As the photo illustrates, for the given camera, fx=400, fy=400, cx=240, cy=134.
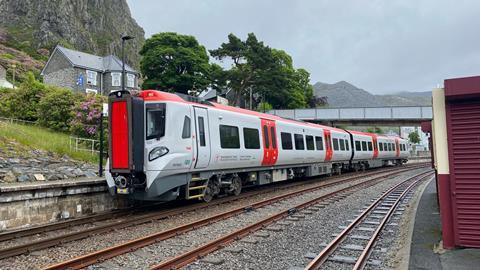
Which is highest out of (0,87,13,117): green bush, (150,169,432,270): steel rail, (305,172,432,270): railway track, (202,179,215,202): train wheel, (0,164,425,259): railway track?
(0,87,13,117): green bush

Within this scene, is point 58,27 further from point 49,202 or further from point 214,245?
point 214,245

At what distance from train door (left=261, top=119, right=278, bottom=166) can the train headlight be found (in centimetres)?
525

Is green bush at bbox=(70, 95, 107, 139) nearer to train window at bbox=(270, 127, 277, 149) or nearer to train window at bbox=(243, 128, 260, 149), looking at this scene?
train window at bbox=(270, 127, 277, 149)

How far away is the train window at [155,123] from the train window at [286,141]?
6.91 meters

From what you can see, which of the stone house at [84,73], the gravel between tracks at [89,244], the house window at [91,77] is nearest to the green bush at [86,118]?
the gravel between tracks at [89,244]

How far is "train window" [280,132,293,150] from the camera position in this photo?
1580 centimetres

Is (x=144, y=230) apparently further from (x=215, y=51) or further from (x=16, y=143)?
(x=215, y=51)

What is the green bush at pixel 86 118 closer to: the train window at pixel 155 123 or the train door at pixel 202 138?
the train door at pixel 202 138

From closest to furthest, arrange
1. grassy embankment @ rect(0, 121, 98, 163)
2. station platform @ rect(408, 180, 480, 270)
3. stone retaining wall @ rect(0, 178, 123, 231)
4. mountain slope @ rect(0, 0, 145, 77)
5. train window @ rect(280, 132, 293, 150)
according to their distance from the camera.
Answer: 1. station platform @ rect(408, 180, 480, 270)
2. stone retaining wall @ rect(0, 178, 123, 231)
3. grassy embankment @ rect(0, 121, 98, 163)
4. train window @ rect(280, 132, 293, 150)
5. mountain slope @ rect(0, 0, 145, 77)

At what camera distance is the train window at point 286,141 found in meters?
15.8

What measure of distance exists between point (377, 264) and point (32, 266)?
206 inches

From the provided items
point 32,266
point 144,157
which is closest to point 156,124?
point 144,157

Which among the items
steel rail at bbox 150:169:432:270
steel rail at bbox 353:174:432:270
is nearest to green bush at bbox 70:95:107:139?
steel rail at bbox 150:169:432:270

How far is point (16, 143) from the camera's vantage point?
15031 millimetres
